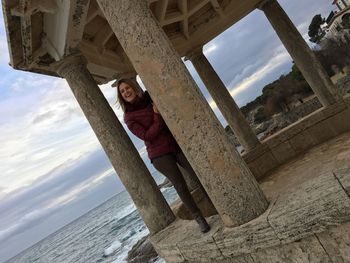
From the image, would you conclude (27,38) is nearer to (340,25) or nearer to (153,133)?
(153,133)

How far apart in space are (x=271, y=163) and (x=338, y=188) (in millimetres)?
7800

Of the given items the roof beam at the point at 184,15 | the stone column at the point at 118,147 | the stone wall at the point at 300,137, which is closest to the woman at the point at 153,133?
the stone column at the point at 118,147

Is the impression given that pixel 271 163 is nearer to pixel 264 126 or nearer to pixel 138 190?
pixel 138 190

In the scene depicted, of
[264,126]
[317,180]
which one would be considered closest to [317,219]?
[317,180]

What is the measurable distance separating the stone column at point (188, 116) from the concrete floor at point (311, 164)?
3.12m

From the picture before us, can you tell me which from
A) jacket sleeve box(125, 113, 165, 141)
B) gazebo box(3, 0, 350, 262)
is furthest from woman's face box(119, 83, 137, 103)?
gazebo box(3, 0, 350, 262)

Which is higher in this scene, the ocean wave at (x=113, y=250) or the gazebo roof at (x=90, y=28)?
the gazebo roof at (x=90, y=28)

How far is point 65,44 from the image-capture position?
7.05 meters

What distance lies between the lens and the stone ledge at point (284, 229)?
133 inches

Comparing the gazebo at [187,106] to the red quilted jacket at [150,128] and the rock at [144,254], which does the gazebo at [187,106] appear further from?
the rock at [144,254]

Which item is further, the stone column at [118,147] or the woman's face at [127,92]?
the stone column at [118,147]

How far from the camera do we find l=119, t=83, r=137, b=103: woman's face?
5445 millimetres

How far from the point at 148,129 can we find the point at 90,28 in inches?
182

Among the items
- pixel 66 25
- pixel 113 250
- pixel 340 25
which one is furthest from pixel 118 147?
pixel 340 25
